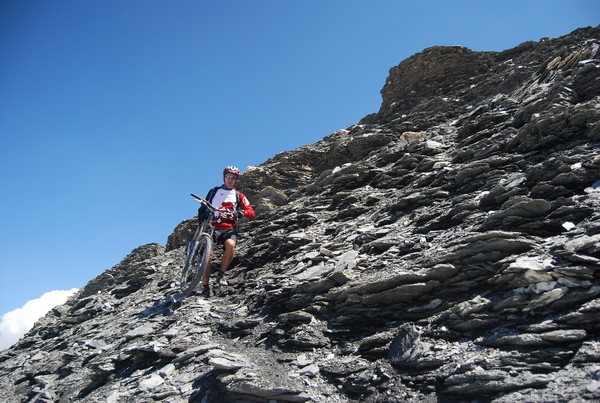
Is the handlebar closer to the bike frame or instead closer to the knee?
the bike frame

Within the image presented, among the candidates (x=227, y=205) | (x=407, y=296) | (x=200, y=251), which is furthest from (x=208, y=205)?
(x=407, y=296)

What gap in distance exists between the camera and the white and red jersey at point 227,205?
12.0 metres

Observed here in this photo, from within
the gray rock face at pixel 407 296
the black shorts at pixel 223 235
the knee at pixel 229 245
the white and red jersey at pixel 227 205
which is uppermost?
the white and red jersey at pixel 227 205

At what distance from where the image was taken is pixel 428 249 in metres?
7.25

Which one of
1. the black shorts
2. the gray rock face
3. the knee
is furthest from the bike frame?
the gray rock face

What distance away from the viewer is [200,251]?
11.6 meters

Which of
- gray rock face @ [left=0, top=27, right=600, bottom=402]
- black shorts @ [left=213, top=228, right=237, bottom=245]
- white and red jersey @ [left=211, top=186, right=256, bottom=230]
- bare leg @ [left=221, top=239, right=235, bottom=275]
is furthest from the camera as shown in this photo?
white and red jersey @ [left=211, top=186, right=256, bottom=230]

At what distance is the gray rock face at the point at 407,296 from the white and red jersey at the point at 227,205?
54.2 inches

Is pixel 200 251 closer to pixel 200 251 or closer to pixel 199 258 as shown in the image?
pixel 200 251

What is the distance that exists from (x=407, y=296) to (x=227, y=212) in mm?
7500

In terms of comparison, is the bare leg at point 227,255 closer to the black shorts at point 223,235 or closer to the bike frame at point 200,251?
the black shorts at point 223,235

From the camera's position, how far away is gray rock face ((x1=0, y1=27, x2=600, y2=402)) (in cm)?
448

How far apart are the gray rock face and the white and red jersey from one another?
1.38 meters

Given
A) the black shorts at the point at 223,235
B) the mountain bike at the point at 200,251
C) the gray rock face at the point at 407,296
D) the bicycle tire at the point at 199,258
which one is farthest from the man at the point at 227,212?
the gray rock face at the point at 407,296
